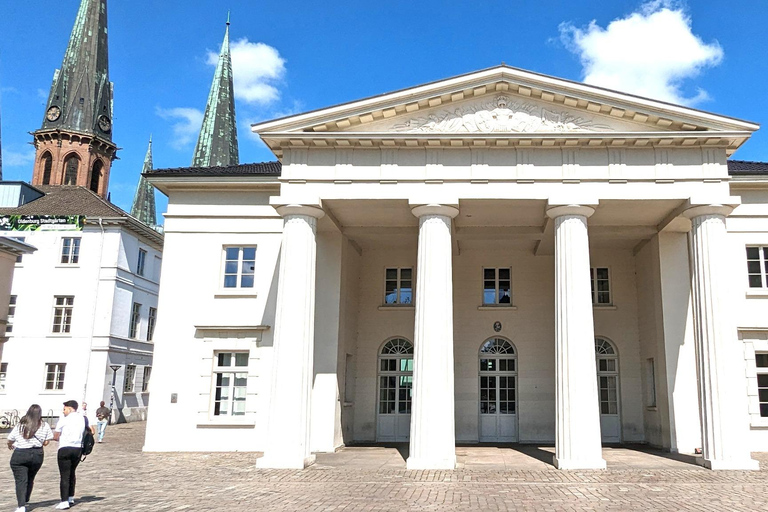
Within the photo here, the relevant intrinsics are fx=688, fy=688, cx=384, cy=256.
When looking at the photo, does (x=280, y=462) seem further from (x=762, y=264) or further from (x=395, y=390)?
(x=762, y=264)

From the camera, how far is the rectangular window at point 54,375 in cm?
3472

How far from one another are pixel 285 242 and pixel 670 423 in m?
12.3

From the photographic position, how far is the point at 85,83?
5991 centimetres

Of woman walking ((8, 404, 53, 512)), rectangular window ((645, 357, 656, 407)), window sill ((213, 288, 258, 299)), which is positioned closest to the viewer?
woman walking ((8, 404, 53, 512))

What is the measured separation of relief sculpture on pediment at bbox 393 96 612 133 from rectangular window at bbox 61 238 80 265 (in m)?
25.2

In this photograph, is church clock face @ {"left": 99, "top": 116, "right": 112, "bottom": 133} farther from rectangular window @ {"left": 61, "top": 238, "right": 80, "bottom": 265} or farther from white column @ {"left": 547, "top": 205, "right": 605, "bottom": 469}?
white column @ {"left": 547, "top": 205, "right": 605, "bottom": 469}

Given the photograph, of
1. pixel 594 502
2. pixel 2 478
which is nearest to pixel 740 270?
pixel 594 502

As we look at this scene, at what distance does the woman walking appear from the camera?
970cm

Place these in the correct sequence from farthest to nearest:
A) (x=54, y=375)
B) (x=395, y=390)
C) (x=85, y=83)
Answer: (x=85, y=83) < (x=54, y=375) < (x=395, y=390)

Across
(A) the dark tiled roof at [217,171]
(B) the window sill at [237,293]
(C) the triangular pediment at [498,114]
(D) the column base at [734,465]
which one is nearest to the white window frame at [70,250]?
(A) the dark tiled roof at [217,171]

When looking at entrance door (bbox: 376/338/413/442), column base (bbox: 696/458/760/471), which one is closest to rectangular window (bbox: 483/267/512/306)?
entrance door (bbox: 376/338/413/442)

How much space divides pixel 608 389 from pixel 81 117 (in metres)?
52.3

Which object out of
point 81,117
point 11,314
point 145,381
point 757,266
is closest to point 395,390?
point 757,266

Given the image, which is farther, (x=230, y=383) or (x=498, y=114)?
(x=230, y=383)
